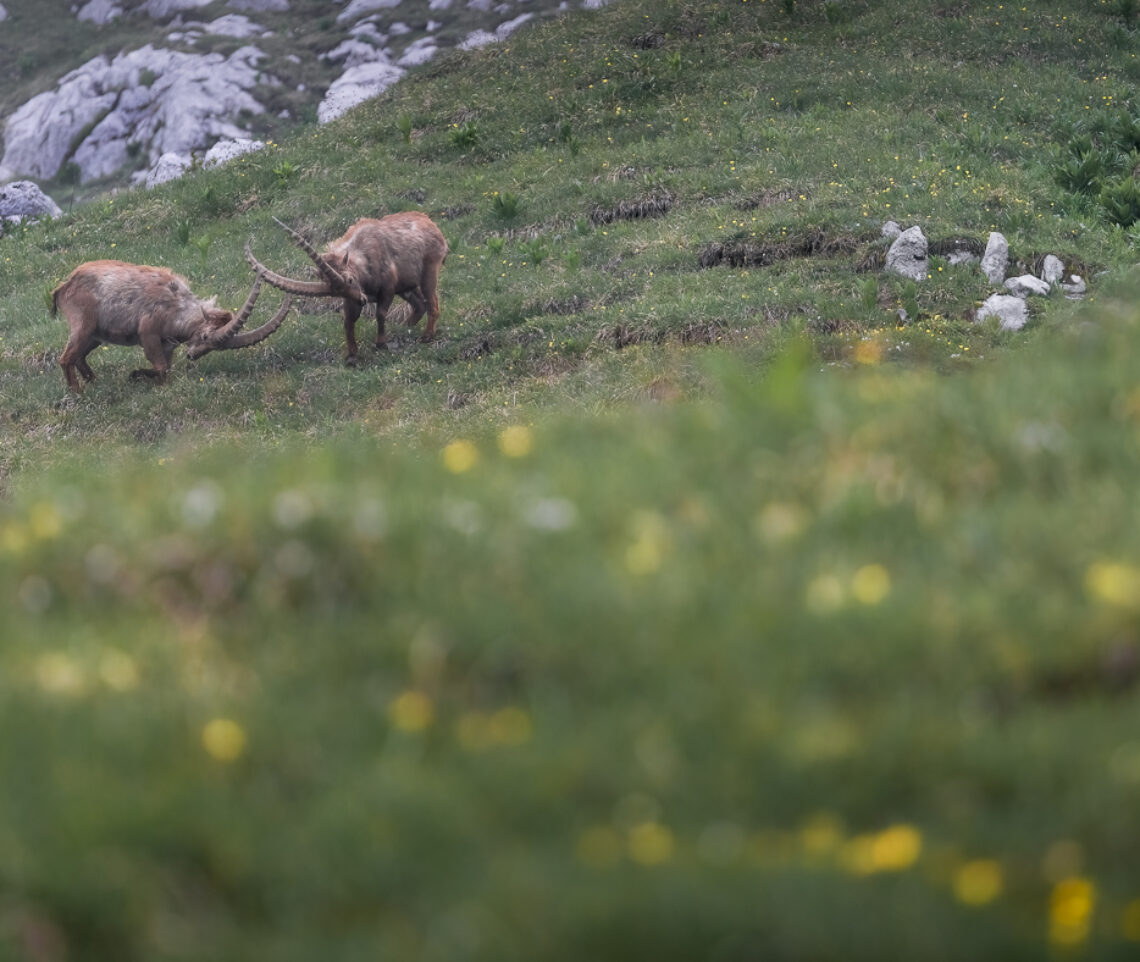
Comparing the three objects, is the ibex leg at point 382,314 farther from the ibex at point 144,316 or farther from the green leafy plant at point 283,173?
the green leafy plant at point 283,173

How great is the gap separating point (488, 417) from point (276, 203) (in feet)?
43.5

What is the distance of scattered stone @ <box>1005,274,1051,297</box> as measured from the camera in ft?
55.8

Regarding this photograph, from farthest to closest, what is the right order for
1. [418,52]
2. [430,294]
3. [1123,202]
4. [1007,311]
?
[418,52], [1123,202], [430,294], [1007,311]

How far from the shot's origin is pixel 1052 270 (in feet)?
57.2

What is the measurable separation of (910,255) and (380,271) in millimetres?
8343

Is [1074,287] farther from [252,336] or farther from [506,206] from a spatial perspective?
[252,336]

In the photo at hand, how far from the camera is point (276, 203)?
26219mm

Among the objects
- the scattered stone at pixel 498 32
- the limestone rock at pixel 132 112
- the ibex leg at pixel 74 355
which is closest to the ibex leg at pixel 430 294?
the ibex leg at pixel 74 355

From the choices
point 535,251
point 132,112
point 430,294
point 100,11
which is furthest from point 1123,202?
point 100,11

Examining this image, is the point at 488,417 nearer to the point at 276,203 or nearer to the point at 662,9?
the point at 276,203

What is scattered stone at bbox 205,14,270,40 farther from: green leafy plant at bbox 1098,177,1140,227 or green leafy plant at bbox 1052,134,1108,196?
green leafy plant at bbox 1098,177,1140,227

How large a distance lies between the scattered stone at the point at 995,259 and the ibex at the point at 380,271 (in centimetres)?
867

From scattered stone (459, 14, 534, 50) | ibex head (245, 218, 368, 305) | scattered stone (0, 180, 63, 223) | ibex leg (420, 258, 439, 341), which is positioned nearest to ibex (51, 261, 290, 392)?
ibex head (245, 218, 368, 305)

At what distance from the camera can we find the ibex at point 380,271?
59.2 feet
